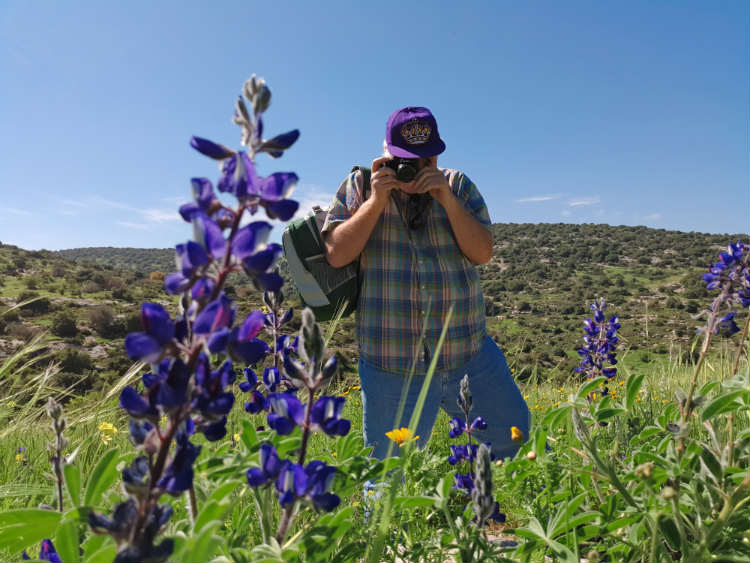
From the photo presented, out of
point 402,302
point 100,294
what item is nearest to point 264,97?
point 402,302

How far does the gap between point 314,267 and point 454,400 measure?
3.43 feet

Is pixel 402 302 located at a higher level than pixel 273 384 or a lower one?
higher

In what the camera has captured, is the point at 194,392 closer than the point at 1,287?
Yes

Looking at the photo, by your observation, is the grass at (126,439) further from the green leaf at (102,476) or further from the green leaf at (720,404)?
the green leaf at (720,404)

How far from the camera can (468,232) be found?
248 cm

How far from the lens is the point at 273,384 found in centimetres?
134

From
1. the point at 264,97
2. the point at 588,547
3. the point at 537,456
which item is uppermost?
the point at 264,97

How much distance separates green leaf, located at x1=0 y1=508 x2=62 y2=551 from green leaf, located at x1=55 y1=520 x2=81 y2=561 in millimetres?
88

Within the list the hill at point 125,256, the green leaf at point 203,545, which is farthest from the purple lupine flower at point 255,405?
the hill at point 125,256

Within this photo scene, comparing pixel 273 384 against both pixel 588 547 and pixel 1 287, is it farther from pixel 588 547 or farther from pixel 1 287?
pixel 1 287

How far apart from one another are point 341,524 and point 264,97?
0.76 m

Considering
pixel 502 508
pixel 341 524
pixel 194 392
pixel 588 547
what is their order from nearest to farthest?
pixel 194 392 < pixel 341 524 < pixel 588 547 < pixel 502 508

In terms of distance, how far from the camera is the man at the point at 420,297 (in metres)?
2.50

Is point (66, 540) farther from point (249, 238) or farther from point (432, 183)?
point (432, 183)
